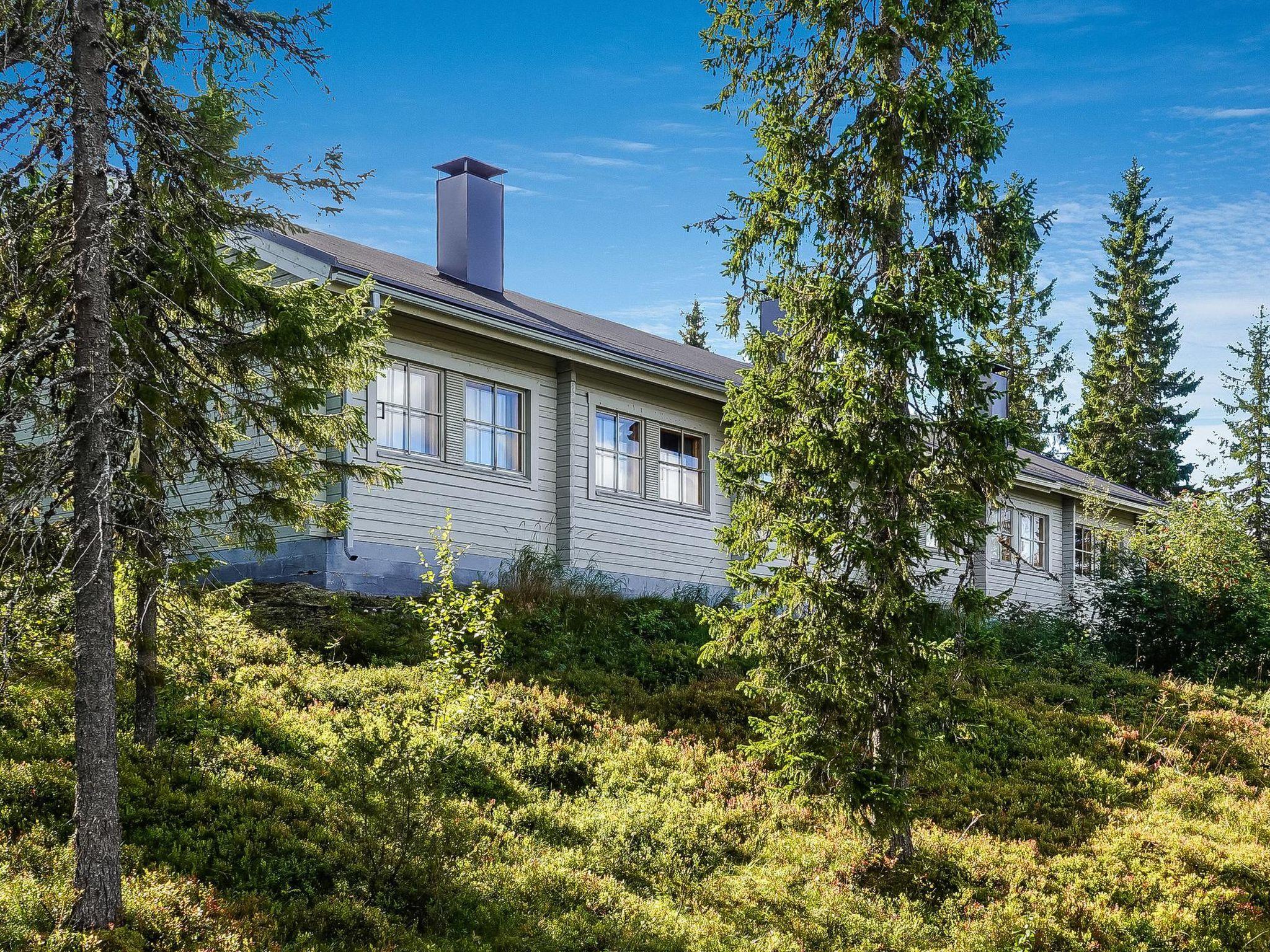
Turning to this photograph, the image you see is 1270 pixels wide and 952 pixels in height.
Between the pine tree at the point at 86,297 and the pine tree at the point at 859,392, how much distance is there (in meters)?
4.86

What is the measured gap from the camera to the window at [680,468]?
19.7 m

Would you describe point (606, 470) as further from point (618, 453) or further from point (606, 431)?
point (606, 431)

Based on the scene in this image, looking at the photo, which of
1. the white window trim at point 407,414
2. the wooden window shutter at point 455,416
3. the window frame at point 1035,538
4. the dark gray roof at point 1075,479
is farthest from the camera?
the window frame at point 1035,538

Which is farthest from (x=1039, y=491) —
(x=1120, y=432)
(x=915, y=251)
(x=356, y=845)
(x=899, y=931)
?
(x=356, y=845)

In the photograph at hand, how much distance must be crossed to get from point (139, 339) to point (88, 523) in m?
1.71

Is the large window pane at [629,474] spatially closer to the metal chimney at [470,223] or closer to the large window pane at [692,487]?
the large window pane at [692,487]

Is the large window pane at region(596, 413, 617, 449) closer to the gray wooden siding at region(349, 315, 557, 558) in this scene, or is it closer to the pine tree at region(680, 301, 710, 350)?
the gray wooden siding at region(349, 315, 557, 558)

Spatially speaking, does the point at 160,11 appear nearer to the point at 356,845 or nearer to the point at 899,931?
the point at 356,845

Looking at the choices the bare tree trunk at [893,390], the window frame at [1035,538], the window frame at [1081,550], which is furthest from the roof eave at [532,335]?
the window frame at [1081,550]

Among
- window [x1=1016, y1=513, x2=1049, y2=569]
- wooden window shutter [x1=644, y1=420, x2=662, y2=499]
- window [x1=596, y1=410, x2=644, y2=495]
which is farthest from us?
window [x1=1016, y1=513, x2=1049, y2=569]

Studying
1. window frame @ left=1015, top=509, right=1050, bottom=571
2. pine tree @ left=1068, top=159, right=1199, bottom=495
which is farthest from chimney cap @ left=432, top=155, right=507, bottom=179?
pine tree @ left=1068, top=159, right=1199, bottom=495

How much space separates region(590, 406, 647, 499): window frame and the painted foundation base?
8.69 feet

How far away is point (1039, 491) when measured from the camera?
29.6 m

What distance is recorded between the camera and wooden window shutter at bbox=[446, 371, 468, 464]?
16.1 m
